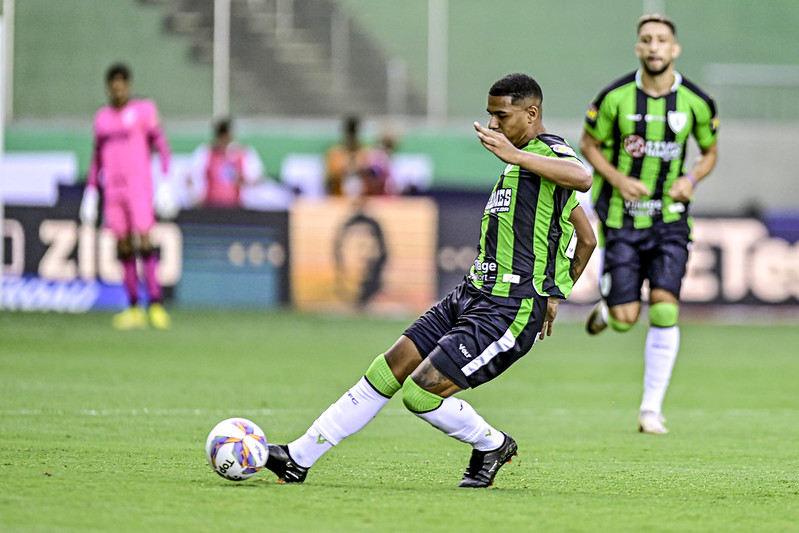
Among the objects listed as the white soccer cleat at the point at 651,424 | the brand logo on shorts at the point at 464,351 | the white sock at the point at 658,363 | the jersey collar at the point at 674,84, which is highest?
the jersey collar at the point at 674,84

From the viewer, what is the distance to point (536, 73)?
22.2 metres

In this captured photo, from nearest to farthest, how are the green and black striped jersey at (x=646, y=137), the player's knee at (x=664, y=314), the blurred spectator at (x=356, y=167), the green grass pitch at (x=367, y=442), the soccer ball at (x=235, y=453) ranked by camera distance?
1. the green grass pitch at (x=367, y=442)
2. the soccer ball at (x=235, y=453)
3. the player's knee at (x=664, y=314)
4. the green and black striped jersey at (x=646, y=137)
5. the blurred spectator at (x=356, y=167)

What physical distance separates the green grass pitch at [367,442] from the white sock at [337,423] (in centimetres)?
16

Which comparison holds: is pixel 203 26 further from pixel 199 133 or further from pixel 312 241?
pixel 312 241

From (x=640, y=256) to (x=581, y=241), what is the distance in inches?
100

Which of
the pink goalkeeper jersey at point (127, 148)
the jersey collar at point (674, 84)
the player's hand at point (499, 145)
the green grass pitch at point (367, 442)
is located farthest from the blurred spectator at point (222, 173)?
the player's hand at point (499, 145)

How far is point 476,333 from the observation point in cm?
592

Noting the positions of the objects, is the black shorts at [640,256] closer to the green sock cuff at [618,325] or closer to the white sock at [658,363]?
the green sock cuff at [618,325]

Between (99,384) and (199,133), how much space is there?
11983 mm

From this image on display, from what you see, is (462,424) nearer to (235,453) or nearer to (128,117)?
(235,453)

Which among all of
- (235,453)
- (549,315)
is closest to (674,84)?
(549,315)

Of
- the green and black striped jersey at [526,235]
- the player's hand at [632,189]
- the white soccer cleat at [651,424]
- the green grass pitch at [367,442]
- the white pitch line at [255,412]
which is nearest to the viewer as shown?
the green grass pitch at [367,442]

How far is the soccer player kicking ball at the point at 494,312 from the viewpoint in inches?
231

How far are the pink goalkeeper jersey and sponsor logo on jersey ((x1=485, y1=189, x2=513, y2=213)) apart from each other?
9.83 metres
